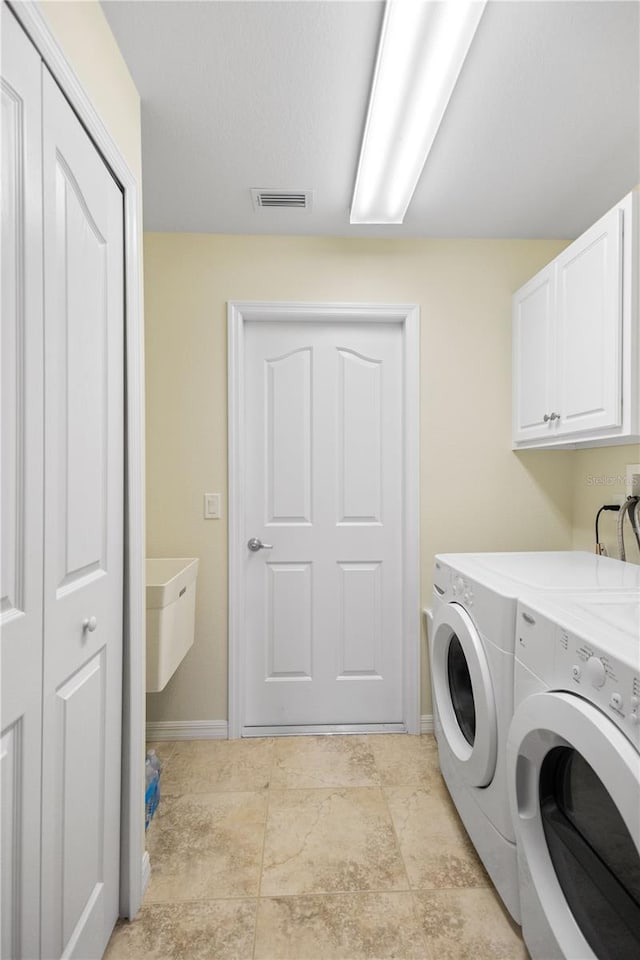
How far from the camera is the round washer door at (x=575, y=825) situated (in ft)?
2.73

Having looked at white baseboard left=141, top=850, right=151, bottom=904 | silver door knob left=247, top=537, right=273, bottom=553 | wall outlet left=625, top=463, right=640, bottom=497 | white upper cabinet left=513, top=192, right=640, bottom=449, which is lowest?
white baseboard left=141, top=850, right=151, bottom=904

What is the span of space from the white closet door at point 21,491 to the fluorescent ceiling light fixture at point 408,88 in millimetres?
821

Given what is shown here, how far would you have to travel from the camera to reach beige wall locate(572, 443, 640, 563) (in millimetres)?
1935

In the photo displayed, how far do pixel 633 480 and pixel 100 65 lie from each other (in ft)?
7.11

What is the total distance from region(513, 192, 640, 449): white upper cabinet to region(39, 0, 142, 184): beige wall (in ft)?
4.97

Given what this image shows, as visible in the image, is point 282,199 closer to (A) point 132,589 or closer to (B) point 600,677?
(A) point 132,589

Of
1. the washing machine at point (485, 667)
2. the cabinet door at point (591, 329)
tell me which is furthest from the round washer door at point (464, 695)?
the cabinet door at point (591, 329)

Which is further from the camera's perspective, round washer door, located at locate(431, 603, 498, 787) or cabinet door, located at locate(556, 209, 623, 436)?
cabinet door, located at locate(556, 209, 623, 436)

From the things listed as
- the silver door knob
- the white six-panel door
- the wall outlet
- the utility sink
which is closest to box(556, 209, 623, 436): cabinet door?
the wall outlet

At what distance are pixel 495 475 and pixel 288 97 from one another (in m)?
1.73

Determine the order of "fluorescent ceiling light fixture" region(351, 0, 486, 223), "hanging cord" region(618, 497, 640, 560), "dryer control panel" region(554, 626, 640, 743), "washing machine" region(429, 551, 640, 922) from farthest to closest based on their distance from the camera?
"hanging cord" region(618, 497, 640, 560) → "washing machine" region(429, 551, 640, 922) → "fluorescent ceiling light fixture" region(351, 0, 486, 223) → "dryer control panel" region(554, 626, 640, 743)

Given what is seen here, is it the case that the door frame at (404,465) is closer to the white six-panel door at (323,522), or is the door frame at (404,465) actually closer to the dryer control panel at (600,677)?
the white six-panel door at (323,522)

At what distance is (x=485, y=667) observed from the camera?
1404 mm

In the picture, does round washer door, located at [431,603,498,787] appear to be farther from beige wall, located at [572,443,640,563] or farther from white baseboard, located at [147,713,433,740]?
white baseboard, located at [147,713,433,740]
